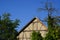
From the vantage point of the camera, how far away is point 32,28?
2875 centimetres

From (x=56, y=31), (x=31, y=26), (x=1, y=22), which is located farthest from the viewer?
(x=1, y=22)

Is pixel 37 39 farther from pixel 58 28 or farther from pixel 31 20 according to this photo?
pixel 31 20

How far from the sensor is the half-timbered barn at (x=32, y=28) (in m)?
28.5

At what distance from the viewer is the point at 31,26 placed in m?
28.8

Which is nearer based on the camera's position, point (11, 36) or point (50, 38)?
point (50, 38)

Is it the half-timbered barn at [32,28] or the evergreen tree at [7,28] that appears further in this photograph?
the evergreen tree at [7,28]

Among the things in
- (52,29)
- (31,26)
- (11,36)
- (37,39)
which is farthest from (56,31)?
(11,36)

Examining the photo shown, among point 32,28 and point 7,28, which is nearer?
point 32,28

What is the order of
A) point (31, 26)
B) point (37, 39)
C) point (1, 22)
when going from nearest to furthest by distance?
point (37, 39) → point (31, 26) → point (1, 22)

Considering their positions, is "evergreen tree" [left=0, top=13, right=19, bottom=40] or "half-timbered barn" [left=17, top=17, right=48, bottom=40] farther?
"evergreen tree" [left=0, top=13, right=19, bottom=40]

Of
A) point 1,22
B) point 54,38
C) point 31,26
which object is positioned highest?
point 1,22

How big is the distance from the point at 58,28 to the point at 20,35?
26.4 ft

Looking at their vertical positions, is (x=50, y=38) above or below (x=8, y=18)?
below

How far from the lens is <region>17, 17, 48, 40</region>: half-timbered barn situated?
28469mm
